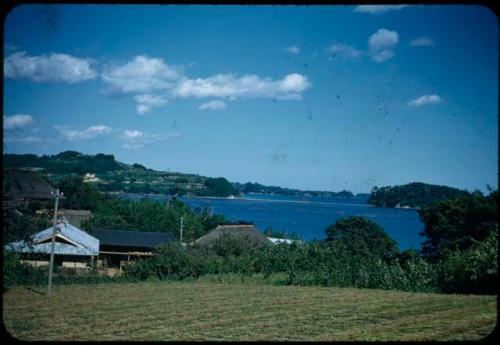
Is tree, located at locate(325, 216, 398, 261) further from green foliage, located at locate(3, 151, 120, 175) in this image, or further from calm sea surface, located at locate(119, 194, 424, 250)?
green foliage, located at locate(3, 151, 120, 175)

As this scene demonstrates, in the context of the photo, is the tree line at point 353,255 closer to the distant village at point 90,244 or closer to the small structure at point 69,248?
the small structure at point 69,248

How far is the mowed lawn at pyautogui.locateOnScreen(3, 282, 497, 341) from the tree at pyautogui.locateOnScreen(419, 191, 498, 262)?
1050 centimetres

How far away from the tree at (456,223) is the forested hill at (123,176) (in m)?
33.6

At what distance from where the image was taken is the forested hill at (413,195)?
26.5 meters

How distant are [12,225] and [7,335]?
1030 centimetres

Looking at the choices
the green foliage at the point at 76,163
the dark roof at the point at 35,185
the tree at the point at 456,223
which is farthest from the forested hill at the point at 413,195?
the green foliage at the point at 76,163

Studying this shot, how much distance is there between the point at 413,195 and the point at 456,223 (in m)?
2.82

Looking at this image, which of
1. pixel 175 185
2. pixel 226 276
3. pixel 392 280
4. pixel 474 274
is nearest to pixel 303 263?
pixel 226 276

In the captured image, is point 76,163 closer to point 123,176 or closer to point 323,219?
point 123,176

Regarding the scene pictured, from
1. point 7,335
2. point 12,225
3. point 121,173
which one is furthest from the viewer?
point 121,173

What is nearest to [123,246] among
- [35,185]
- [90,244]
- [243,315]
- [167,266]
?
[90,244]

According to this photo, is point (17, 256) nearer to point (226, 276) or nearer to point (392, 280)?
point (226, 276)

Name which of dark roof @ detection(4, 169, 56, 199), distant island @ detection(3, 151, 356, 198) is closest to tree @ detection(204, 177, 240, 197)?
distant island @ detection(3, 151, 356, 198)

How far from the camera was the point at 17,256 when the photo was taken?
46.1ft
